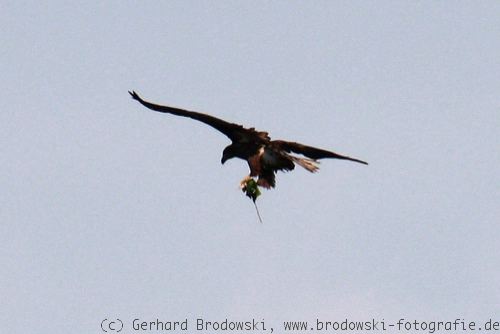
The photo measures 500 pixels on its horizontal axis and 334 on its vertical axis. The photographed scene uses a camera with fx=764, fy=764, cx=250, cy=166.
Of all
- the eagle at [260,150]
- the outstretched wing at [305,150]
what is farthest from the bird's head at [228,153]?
the outstretched wing at [305,150]

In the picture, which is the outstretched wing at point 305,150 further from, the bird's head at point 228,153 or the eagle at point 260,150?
the bird's head at point 228,153

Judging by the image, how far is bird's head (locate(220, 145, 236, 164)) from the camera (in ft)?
49.5

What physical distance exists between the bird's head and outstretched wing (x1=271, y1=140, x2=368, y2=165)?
922 mm

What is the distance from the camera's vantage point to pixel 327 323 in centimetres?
1320

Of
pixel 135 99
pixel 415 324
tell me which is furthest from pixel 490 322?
pixel 135 99

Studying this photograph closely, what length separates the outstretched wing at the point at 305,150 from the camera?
14.1 m

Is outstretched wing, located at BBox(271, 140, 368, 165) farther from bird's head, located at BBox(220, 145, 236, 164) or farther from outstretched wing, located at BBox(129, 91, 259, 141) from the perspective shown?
bird's head, located at BBox(220, 145, 236, 164)

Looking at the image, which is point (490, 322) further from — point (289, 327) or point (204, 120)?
point (204, 120)

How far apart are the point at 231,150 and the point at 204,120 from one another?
2.79ft

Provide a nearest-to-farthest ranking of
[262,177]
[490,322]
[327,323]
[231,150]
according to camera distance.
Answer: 1. [490,322]
2. [327,323]
3. [262,177]
4. [231,150]

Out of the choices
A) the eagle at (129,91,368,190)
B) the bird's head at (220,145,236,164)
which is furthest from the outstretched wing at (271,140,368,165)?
the bird's head at (220,145,236,164)

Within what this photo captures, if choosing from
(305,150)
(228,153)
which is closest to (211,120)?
(228,153)

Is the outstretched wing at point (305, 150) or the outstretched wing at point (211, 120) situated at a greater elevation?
the outstretched wing at point (211, 120)

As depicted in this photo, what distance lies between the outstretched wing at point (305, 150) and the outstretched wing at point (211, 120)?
56 cm
